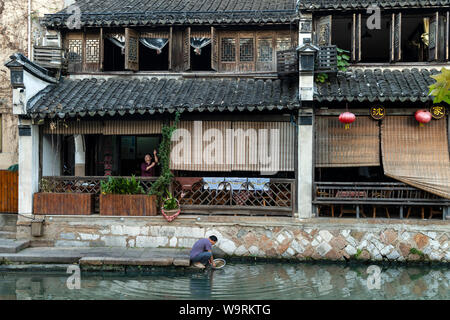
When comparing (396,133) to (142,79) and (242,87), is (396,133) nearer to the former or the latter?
(242,87)

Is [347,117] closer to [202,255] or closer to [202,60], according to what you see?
[202,255]

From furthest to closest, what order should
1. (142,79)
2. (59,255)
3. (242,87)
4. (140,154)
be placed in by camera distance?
(140,154) → (142,79) → (242,87) → (59,255)

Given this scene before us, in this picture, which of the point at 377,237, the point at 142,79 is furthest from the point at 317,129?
the point at 142,79

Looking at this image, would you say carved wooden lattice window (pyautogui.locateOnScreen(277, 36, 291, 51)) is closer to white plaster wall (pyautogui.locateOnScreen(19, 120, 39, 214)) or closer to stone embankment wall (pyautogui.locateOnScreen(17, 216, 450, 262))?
stone embankment wall (pyautogui.locateOnScreen(17, 216, 450, 262))

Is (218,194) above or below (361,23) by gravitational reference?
below

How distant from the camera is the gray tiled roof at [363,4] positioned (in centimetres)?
1195

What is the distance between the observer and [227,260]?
38.1ft

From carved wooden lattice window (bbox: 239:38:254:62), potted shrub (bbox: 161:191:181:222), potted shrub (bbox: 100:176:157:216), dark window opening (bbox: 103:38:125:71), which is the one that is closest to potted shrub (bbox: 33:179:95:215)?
potted shrub (bbox: 100:176:157:216)

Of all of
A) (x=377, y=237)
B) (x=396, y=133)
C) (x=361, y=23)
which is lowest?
(x=377, y=237)

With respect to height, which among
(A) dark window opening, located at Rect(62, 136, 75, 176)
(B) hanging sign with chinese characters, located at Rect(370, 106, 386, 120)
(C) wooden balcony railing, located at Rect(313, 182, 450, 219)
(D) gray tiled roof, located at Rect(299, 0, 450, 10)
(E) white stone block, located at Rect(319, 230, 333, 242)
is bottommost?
(E) white stone block, located at Rect(319, 230, 333, 242)

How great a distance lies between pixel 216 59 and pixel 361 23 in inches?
199

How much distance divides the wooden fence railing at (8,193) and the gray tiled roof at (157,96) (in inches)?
119

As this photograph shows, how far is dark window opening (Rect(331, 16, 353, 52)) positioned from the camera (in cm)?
1299

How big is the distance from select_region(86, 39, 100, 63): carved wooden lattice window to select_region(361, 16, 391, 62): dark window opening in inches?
361
